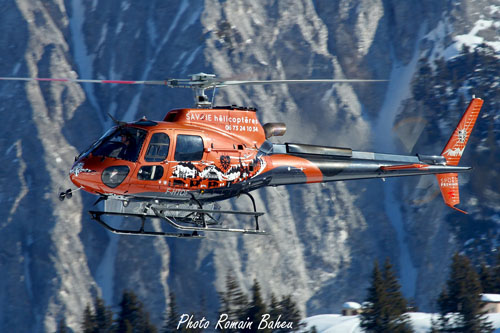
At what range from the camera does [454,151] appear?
22.3 metres

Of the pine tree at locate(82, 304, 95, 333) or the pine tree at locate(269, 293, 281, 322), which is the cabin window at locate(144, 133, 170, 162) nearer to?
the pine tree at locate(269, 293, 281, 322)

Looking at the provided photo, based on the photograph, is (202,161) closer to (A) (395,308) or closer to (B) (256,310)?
(B) (256,310)

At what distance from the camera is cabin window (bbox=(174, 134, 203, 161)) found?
17.2 meters

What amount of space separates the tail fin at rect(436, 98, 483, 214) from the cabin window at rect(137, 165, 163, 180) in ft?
30.5

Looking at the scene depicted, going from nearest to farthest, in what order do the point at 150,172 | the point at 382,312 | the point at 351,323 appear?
1. the point at 150,172
2. the point at 382,312
3. the point at 351,323

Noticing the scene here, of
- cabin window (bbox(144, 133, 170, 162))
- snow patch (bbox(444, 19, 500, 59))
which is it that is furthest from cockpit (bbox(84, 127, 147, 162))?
snow patch (bbox(444, 19, 500, 59))

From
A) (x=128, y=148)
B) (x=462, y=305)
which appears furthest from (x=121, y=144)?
(x=462, y=305)

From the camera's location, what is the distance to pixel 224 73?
195 feet

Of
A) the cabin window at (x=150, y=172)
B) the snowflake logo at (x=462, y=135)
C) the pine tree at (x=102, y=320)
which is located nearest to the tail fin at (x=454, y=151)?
the snowflake logo at (x=462, y=135)

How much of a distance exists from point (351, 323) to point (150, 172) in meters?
27.3

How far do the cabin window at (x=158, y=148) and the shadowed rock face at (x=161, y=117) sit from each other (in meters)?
38.8

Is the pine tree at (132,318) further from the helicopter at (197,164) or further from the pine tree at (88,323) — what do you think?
the helicopter at (197,164)

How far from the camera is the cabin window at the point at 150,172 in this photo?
660 inches

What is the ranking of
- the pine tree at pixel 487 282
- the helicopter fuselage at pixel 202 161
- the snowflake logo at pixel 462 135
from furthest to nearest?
1. the pine tree at pixel 487 282
2. the snowflake logo at pixel 462 135
3. the helicopter fuselage at pixel 202 161
